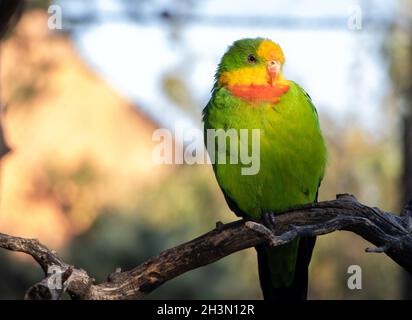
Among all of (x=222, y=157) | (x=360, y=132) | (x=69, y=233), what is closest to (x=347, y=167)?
(x=360, y=132)

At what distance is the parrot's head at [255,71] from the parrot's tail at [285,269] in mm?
1100

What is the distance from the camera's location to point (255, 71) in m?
4.75

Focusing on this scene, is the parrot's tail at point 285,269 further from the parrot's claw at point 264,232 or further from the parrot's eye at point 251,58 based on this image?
the parrot's eye at point 251,58

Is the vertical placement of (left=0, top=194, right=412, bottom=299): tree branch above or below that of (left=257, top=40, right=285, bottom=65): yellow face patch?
below

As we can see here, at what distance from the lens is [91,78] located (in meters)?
23.6

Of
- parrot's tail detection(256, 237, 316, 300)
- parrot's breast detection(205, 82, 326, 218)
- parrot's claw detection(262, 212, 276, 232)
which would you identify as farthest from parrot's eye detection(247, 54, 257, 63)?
parrot's tail detection(256, 237, 316, 300)

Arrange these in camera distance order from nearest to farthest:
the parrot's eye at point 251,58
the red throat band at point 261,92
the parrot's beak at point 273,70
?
the red throat band at point 261,92
the parrot's beak at point 273,70
the parrot's eye at point 251,58

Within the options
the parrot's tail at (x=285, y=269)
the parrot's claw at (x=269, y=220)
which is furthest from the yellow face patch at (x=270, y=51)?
the parrot's tail at (x=285, y=269)

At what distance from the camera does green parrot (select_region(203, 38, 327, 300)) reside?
4.49 metres

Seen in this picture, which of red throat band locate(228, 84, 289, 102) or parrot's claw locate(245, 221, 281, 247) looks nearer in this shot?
parrot's claw locate(245, 221, 281, 247)

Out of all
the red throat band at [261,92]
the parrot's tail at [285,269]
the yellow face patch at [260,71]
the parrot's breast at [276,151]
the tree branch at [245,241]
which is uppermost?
the yellow face patch at [260,71]

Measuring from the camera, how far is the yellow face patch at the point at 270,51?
4.71 meters

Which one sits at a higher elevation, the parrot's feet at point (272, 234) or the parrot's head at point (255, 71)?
the parrot's head at point (255, 71)

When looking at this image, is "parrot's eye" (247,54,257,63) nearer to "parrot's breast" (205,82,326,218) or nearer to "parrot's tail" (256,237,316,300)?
"parrot's breast" (205,82,326,218)
